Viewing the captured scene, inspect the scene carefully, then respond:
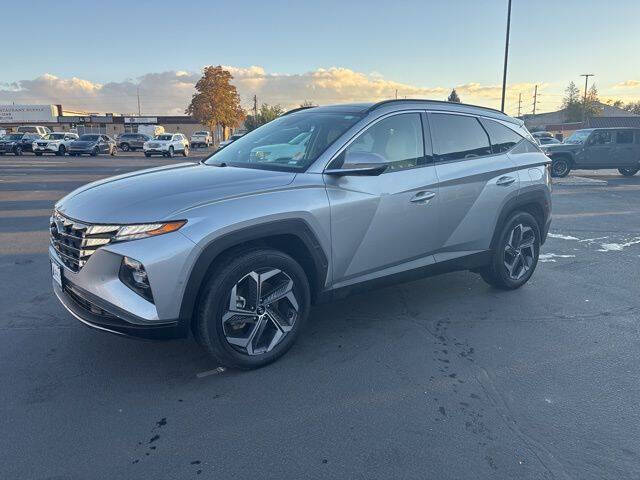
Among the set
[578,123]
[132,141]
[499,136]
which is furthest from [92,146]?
[578,123]

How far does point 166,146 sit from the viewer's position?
32344 millimetres

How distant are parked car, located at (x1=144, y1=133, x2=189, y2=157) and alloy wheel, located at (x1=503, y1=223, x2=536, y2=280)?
3076 cm

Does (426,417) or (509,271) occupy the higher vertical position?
(509,271)

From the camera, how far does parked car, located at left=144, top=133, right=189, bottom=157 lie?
32.2 m

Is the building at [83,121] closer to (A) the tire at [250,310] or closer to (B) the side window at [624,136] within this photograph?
(B) the side window at [624,136]

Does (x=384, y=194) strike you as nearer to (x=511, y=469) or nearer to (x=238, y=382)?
(x=238, y=382)

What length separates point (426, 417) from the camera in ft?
9.00

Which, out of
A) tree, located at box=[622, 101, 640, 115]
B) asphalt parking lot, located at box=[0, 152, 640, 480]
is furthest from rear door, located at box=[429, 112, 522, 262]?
tree, located at box=[622, 101, 640, 115]

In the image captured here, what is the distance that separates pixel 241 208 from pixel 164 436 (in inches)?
53.5

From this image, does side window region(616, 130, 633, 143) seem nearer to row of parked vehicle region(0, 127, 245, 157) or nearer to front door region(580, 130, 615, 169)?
front door region(580, 130, 615, 169)

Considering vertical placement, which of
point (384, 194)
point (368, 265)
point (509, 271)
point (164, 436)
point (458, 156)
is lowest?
point (164, 436)

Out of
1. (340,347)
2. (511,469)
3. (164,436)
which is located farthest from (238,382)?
(511,469)

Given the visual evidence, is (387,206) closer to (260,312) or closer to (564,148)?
(260,312)

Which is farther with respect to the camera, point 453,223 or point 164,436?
point 453,223
